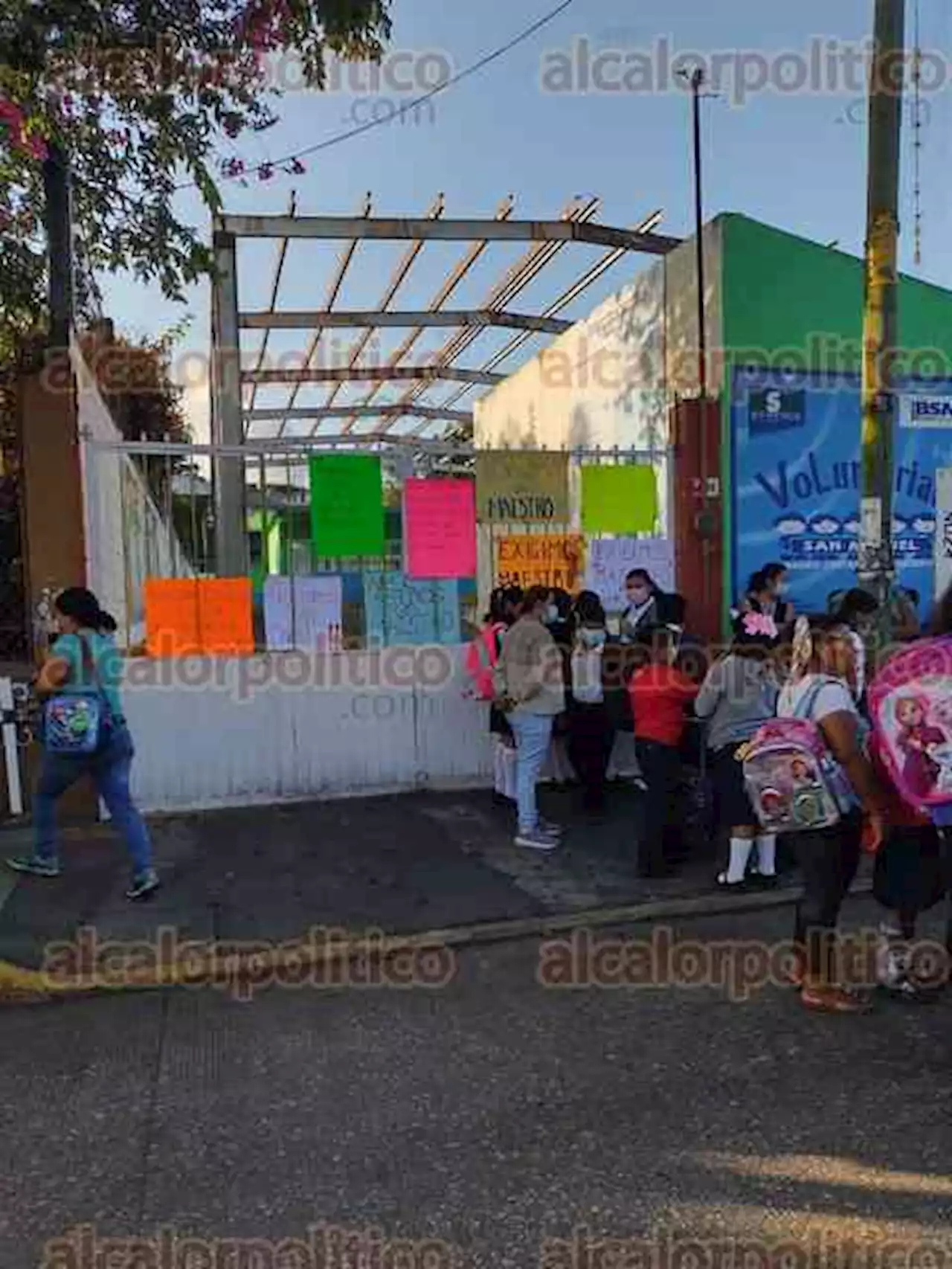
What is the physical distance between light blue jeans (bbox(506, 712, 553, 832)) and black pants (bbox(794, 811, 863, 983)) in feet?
7.85

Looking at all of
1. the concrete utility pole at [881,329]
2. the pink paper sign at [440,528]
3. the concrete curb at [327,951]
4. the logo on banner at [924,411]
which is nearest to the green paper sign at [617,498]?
the pink paper sign at [440,528]

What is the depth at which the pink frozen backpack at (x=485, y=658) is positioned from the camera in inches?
290

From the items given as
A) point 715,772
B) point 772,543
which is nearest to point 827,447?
point 772,543

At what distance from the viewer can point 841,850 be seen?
14.5ft

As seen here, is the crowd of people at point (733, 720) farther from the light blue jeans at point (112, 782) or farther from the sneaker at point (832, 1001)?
the light blue jeans at point (112, 782)

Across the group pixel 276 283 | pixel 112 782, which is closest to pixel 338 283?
pixel 276 283

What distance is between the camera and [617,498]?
8188mm

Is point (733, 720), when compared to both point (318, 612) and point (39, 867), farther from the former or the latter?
point (39, 867)

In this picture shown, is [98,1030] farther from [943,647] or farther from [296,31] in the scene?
[296,31]

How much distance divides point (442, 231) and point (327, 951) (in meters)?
7.41

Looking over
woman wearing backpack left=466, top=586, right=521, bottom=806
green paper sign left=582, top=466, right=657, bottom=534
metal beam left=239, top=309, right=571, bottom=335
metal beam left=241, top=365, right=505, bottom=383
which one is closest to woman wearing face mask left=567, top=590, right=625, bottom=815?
woman wearing backpack left=466, top=586, right=521, bottom=806

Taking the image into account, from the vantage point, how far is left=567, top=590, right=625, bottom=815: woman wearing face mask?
739 centimetres

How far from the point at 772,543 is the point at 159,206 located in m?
5.38

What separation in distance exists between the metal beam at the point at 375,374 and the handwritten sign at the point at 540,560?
344 inches
